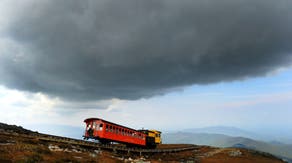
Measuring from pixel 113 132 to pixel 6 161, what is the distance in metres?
22.8

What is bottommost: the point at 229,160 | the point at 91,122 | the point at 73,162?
the point at 229,160

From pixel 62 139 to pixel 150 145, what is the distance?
23586mm

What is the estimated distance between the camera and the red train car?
35.4m

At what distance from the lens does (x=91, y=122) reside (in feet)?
123

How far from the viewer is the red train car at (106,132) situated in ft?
Answer: 116

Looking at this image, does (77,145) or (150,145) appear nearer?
(77,145)

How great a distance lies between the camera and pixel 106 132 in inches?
1399

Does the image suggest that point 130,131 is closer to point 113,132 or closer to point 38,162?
point 113,132

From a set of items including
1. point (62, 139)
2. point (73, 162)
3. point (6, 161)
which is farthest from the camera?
→ point (62, 139)

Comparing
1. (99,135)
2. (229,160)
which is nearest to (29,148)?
(99,135)

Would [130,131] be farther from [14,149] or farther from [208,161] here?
[14,149]

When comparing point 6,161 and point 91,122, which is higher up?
point 91,122

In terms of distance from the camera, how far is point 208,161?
39.2m

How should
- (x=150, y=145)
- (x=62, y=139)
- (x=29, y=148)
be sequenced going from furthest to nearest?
(x=150, y=145), (x=62, y=139), (x=29, y=148)
